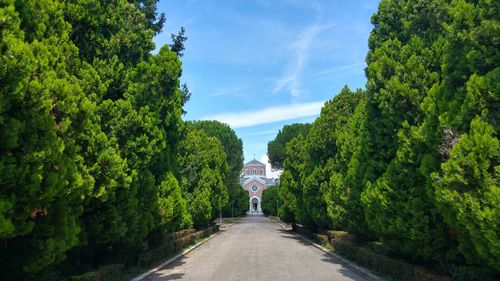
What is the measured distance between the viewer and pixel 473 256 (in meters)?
7.09

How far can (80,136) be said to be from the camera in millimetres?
7891

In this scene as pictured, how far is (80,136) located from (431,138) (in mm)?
6762

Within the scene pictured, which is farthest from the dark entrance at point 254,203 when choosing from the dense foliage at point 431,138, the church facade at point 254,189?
the dense foliage at point 431,138

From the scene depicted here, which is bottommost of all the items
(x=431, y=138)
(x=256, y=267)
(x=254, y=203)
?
(x=256, y=267)

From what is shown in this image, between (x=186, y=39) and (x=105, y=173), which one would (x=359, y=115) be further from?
(x=105, y=173)

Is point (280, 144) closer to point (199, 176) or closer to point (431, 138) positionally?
point (199, 176)

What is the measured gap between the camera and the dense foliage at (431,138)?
606 centimetres

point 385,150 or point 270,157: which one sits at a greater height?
point 270,157

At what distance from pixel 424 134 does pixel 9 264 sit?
7.81 metres

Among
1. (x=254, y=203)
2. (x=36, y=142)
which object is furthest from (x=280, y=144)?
(x=36, y=142)

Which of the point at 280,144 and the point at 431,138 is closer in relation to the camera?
the point at 431,138

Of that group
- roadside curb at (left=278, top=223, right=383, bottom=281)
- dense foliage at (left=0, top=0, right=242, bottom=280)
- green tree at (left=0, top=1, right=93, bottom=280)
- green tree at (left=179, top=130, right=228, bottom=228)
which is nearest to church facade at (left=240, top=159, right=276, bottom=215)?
green tree at (left=179, top=130, right=228, bottom=228)

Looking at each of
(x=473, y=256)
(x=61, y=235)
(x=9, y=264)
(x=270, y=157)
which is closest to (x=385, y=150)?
(x=473, y=256)

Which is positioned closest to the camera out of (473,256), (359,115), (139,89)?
(473,256)
